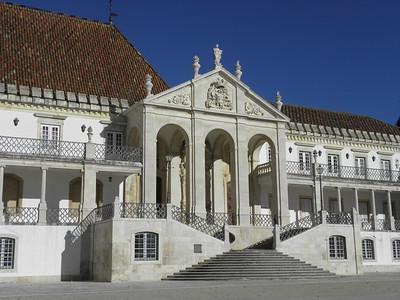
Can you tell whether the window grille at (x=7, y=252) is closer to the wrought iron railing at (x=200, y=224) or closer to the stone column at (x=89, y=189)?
the stone column at (x=89, y=189)

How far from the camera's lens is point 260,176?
31.9 m

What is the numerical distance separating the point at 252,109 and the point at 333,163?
30.3 feet

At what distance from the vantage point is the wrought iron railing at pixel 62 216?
25.4 meters

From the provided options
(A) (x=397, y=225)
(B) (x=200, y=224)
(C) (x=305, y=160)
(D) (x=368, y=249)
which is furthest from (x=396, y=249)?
(B) (x=200, y=224)

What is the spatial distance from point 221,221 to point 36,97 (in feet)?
36.4

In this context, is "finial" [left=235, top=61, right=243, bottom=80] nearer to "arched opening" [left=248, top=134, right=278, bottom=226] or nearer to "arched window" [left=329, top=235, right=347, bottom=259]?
"arched opening" [left=248, top=134, right=278, bottom=226]

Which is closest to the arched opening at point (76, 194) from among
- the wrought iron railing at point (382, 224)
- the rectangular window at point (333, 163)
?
the rectangular window at point (333, 163)

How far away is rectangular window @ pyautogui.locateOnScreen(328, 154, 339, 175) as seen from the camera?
35609 millimetres

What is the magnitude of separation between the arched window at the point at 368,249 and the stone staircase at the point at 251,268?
786 cm

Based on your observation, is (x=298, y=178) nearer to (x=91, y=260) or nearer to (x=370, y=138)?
(x=370, y=138)

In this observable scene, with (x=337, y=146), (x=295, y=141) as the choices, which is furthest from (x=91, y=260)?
(x=337, y=146)

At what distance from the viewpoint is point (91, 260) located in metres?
24.3

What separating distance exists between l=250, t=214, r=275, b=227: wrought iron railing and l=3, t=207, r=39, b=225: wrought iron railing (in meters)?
11.0

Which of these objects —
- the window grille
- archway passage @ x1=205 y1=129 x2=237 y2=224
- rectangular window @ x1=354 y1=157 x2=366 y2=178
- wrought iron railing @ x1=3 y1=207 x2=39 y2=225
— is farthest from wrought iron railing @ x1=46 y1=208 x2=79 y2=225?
rectangular window @ x1=354 y1=157 x2=366 y2=178
